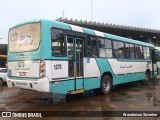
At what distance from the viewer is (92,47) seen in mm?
11641

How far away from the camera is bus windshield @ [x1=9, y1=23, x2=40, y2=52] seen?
361 inches

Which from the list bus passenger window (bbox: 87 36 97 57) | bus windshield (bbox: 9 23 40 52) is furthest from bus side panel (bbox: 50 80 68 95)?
bus passenger window (bbox: 87 36 97 57)

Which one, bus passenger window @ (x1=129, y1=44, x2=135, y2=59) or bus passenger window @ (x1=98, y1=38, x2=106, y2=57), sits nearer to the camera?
bus passenger window @ (x1=98, y1=38, x2=106, y2=57)

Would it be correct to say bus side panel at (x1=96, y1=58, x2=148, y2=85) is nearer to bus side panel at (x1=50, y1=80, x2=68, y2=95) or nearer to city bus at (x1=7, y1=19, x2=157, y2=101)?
city bus at (x1=7, y1=19, x2=157, y2=101)

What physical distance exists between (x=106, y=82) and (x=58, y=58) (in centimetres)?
426

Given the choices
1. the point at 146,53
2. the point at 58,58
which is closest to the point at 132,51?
the point at 146,53

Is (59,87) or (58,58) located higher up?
(58,58)

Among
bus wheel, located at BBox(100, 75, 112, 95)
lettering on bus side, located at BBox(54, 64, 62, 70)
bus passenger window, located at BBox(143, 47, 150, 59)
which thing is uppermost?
bus passenger window, located at BBox(143, 47, 150, 59)

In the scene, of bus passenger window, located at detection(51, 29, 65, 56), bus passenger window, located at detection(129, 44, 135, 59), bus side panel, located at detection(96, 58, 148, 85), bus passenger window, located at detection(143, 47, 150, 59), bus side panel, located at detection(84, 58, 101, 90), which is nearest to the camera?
bus passenger window, located at detection(51, 29, 65, 56)

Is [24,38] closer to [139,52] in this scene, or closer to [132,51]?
[132,51]

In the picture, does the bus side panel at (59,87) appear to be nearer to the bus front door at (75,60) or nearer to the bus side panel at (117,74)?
the bus front door at (75,60)

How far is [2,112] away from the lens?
8641 millimetres

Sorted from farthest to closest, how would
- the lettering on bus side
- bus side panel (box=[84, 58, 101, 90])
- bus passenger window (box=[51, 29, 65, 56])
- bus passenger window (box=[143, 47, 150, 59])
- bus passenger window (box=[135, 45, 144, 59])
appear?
bus passenger window (box=[143, 47, 150, 59])
bus passenger window (box=[135, 45, 144, 59])
bus side panel (box=[84, 58, 101, 90])
bus passenger window (box=[51, 29, 65, 56])
the lettering on bus side

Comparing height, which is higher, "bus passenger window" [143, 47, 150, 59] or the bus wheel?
"bus passenger window" [143, 47, 150, 59]
